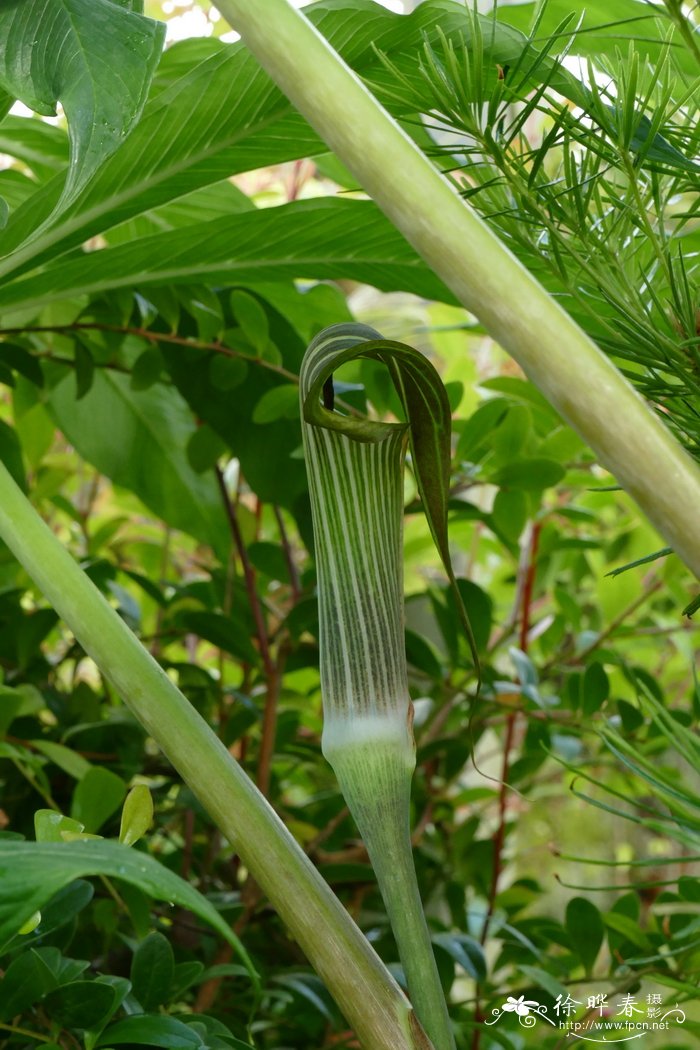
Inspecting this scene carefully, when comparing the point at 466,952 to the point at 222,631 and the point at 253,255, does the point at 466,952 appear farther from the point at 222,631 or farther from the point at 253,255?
the point at 253,255

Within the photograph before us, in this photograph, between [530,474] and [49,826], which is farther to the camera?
[530,474]

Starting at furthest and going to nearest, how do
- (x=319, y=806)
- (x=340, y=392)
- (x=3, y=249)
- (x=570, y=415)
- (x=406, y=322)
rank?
(x=406, y=322), (x=319, y=806), (x=340, y=392), (x=3, y=249), (x=570, y=415)

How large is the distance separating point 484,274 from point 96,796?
10.4 inches

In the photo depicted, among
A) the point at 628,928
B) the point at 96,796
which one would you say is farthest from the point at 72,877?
the point at 628,928

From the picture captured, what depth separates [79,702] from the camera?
0.52 metres

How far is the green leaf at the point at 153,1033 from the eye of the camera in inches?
9.8

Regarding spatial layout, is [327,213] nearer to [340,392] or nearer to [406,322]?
[340,392]

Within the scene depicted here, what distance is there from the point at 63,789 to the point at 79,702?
46 mm

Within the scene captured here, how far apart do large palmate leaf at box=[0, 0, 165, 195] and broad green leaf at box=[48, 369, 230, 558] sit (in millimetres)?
328

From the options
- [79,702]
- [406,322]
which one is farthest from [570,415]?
[406,322]

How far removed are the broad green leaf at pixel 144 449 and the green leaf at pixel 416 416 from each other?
33cm

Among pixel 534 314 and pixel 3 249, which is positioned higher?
pixel 3 249

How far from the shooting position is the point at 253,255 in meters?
0.43

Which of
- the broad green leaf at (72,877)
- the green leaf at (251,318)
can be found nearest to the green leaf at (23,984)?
the broad green leaf at (72,877)
